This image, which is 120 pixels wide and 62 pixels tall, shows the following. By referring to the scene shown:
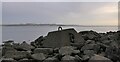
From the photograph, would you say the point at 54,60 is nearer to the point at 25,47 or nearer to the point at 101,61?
the point at 101,61

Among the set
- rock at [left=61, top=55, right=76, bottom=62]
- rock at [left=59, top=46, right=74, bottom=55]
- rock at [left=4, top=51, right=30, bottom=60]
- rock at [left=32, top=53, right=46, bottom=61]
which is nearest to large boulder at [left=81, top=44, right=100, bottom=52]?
rock at [left=59, top=46, right=74, bottom=55]

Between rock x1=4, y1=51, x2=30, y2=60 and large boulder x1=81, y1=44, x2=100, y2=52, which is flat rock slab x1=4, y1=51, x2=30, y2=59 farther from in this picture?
large boulder x1=81, y1=44, x2=100, y2=52

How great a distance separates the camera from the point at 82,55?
600 cm

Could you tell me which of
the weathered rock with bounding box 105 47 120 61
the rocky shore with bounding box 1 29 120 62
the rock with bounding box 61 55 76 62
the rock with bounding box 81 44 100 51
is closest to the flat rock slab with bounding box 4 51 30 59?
the rocky shore with bounding box 1 29 120 62

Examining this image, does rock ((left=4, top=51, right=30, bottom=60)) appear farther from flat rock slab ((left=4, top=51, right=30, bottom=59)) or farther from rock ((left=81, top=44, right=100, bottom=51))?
rock ((left=81, top=44, right=100, bottom=51))

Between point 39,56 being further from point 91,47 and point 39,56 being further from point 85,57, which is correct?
point 91,47

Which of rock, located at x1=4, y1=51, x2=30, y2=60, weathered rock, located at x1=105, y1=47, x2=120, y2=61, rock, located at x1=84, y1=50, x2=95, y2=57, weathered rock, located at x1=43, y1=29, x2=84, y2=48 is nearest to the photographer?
weathered rock, located at x1=105, y1=47, x2=120, y2=61

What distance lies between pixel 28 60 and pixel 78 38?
1.90 m

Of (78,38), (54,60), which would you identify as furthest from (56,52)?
(78,38)

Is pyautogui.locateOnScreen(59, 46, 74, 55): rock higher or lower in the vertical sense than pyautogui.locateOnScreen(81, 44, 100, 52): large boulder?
lower

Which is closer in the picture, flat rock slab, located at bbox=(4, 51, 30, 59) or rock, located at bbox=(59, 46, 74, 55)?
rock, located at bbox=(59, 46, 74, 55)

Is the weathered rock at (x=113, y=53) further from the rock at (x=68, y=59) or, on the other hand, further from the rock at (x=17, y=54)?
the rock at (x=17, y=54)

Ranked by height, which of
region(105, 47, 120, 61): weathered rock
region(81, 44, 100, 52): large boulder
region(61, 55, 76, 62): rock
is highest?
region(81, 44, 100, 52): large boulder

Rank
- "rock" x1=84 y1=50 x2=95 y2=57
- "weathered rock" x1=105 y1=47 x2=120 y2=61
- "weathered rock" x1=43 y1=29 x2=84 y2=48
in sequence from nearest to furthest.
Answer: "weathered rock" x1=105 y1=47 x2=120 y2=61
"rock" x1=84 y1=50 x2=95 y2=57
"weathered rock" x1=43 y1=29 x2=84 y2=48
